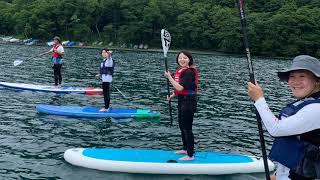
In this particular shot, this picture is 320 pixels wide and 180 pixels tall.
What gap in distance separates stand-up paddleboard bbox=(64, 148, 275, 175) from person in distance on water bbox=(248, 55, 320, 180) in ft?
17.3

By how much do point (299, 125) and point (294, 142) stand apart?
237mm

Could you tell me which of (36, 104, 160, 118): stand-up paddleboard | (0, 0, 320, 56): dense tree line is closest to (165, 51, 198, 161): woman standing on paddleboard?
(36, 104, 160, 118): stand-up paddleboard

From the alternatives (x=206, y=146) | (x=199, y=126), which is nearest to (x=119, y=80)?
(x=199, y=126)

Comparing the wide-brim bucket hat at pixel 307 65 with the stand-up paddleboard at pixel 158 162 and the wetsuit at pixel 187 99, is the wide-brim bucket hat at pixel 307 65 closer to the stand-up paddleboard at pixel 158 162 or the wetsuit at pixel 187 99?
the wetsuit at pixel 187 99

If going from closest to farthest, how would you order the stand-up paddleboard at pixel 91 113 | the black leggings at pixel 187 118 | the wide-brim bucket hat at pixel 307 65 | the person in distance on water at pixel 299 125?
the person in distance on water at pixel 299 125, the wide-brim bucket hat at pixel 307 65, the black leggings at pixel 187 118, the stand-up paddleboard at pixel 91 113

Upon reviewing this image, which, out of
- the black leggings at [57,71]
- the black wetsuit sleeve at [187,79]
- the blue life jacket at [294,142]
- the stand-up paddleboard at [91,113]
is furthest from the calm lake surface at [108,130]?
the blue life jacket at [294,142]

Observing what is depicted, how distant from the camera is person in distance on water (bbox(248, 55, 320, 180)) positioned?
3.87 m

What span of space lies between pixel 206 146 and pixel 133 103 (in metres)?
7.74

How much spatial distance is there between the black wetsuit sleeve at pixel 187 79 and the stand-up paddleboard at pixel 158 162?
72.6 inches

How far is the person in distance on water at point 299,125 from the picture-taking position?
3873mm

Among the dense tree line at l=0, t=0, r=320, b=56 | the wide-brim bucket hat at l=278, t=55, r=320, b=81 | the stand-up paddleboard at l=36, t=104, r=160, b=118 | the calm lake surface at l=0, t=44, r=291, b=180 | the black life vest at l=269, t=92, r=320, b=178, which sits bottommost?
the calm lake surface at l=0, t=44, r=291, b=180

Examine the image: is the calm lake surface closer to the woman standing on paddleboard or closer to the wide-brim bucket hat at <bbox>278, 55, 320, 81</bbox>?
the woman standing on paddleboard

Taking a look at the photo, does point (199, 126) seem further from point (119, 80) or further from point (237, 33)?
point (237, 33)

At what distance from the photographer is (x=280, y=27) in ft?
285
